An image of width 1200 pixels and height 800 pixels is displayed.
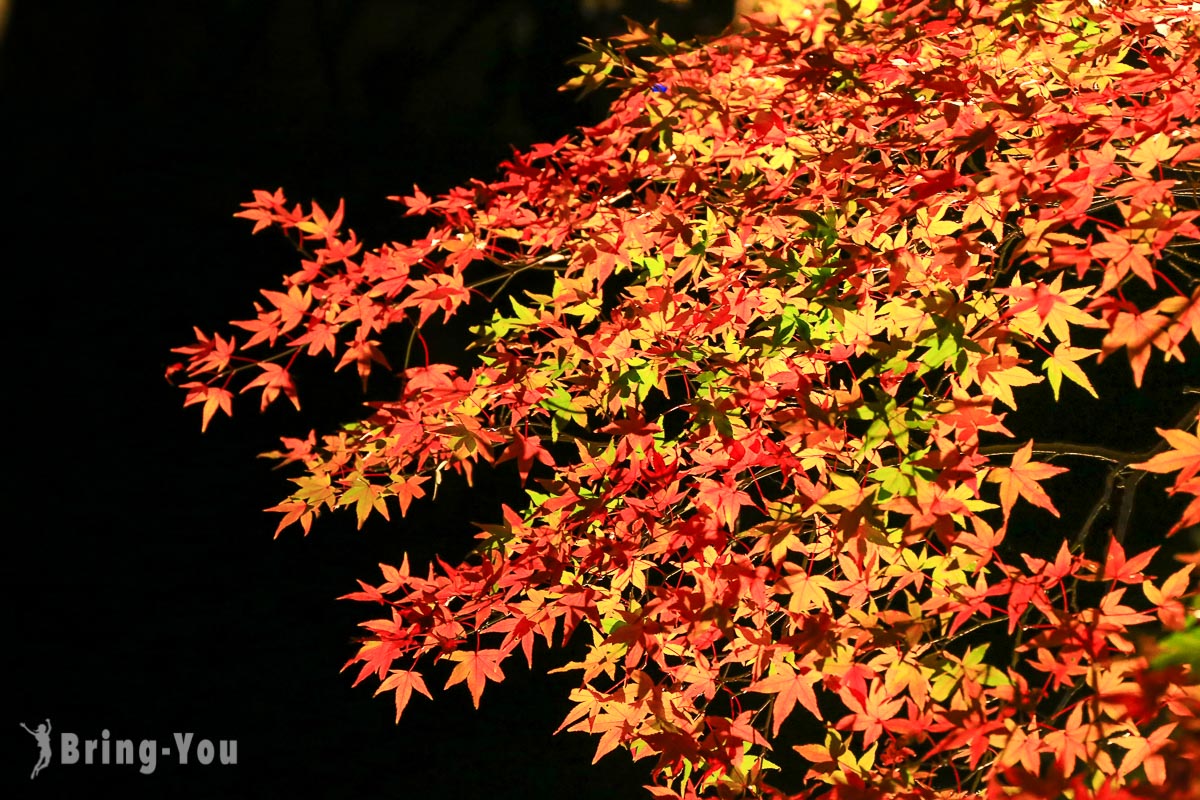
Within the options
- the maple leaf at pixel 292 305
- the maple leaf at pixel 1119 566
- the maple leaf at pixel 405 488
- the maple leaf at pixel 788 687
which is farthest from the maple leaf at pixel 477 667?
the maple leaf at pixel 1119 566

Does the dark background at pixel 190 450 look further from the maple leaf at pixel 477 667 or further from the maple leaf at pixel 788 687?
the maple leaf at pixel 788 687

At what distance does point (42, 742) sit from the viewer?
3.53m

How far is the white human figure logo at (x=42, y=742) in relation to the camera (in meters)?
3.49

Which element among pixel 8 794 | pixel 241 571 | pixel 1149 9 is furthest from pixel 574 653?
pixel 1149 9

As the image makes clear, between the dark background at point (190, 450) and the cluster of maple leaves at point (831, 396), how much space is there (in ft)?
4.89

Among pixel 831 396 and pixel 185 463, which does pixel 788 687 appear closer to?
pixel 831 396

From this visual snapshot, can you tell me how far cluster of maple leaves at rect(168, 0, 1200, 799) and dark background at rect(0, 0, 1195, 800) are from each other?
1490 mm

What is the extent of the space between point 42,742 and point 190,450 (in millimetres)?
1185

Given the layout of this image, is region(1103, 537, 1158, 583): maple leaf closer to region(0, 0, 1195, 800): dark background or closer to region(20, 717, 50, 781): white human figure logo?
region(0, 0, 1195, 800): dark background

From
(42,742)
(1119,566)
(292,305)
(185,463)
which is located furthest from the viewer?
(185,463)

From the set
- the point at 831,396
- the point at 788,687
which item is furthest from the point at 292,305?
the point at 788,687

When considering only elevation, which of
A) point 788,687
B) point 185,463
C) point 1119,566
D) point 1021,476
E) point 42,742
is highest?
point 185,463

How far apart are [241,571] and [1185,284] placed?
4270 mm

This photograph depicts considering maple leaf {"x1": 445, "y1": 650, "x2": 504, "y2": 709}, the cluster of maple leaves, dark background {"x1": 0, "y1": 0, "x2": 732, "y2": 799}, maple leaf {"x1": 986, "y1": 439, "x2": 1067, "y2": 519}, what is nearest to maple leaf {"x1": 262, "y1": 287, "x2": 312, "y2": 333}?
the cluster of maple leaves
